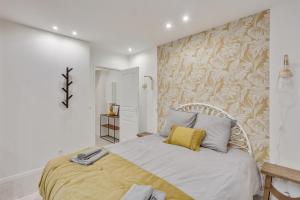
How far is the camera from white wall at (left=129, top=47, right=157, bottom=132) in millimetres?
3873

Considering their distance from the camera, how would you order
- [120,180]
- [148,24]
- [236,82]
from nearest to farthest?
[120,180] < [236,82] < [148,24]

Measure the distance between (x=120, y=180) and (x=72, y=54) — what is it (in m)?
2.80

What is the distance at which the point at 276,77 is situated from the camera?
2.09 m

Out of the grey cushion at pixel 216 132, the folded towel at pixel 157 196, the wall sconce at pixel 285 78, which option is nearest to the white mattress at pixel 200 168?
the grey cushion at pixel 216 132

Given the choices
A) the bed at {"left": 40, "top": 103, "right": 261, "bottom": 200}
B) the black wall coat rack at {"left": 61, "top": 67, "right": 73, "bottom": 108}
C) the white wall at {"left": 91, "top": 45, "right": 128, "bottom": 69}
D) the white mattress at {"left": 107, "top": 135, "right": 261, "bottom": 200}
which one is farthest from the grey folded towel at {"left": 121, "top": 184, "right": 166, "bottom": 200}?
the white wall at {"left": 91, "top": 45, "right": 128, "bottom": 69}

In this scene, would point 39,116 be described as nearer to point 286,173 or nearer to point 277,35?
point 286,173

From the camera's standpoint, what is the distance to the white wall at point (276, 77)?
193 cm

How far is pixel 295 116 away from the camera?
6.35ft

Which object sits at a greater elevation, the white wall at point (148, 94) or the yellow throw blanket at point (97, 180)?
the white wall at point (148, 94)

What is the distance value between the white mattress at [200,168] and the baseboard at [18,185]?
58.2 inches

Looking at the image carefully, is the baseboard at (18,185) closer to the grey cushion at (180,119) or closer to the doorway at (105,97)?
the grey cushion at (180,119)

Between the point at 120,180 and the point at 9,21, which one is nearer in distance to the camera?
the point at 120,180

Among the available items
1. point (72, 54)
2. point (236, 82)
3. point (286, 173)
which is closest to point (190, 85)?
point (236, 82)

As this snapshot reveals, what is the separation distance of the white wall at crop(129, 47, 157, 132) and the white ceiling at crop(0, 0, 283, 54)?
0.85 metres
